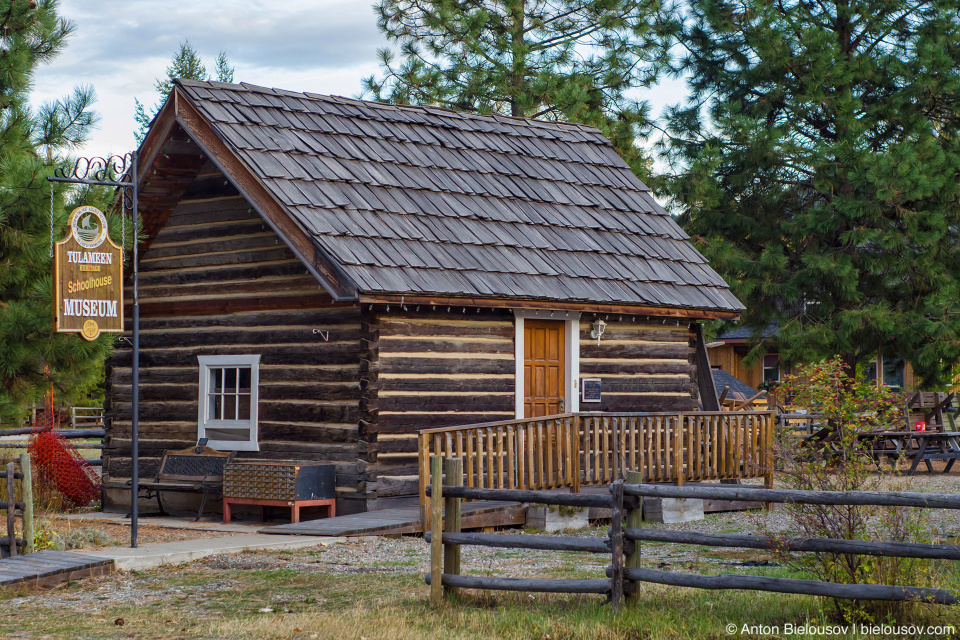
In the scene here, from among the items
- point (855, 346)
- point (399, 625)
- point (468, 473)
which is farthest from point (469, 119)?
point (399, 625)

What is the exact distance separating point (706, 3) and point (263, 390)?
53.4 feet

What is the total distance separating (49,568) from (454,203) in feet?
26.8

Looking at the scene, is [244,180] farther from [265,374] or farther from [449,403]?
[449,403]

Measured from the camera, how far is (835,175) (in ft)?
84.6

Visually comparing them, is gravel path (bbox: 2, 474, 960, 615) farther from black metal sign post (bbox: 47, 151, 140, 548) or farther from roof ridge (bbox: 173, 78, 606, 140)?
roof ridge (bbox: 173, 78, 606, 140)

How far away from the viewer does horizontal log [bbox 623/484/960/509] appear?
757cm

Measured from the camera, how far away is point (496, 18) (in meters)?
32.3

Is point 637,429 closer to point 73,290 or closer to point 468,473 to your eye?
point 468,473

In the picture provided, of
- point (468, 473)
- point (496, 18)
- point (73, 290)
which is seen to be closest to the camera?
point (73, 290)

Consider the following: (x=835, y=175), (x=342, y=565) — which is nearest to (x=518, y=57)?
(x=835, y=175)

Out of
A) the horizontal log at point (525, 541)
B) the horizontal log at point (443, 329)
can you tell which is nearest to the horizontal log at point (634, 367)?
the horizontal log at point (443, 329)

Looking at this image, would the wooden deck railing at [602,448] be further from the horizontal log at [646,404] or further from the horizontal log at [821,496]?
the horizontal log at [821,496]

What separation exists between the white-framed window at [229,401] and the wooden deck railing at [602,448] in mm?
2904

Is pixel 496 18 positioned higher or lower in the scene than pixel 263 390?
higher
